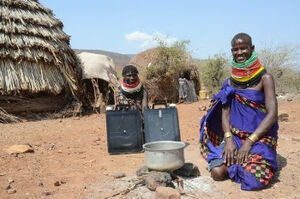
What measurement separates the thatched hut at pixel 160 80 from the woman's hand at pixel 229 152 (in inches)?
313

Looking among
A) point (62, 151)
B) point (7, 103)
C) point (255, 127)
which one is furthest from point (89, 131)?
point (255, 127)

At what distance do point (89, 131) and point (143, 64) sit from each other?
20.5 feet

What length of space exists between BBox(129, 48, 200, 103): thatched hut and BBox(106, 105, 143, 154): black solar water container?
6.70m

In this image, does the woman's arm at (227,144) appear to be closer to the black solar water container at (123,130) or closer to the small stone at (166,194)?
the small stone at (166,194)

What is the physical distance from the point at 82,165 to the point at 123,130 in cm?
78

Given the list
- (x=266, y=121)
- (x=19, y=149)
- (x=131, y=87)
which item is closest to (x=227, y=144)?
(x=266, y=121)

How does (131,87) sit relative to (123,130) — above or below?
above

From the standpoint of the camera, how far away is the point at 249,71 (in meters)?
3.11

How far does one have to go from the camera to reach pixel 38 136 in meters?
5.58

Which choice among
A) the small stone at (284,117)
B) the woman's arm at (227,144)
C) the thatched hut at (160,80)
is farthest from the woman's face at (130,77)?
the thatched hut at (160,80)

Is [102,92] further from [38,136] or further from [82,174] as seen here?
[82,174]

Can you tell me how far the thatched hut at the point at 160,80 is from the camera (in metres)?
11.2

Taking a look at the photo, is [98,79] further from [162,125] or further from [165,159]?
[165,159]

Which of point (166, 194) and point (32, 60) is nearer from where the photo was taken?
point (166, 194)
